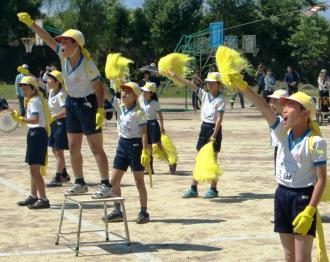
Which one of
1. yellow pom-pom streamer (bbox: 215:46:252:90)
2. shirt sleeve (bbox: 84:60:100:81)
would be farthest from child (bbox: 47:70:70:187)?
yellow pom-pom streamer (bbox: 215:46:252:90)

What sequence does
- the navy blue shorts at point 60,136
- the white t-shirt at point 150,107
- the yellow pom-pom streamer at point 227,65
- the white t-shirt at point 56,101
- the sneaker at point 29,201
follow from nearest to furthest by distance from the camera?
1. the yellow pom-pom streamer at point 227,65
2. the sneaker at point 29,201
3. the white t-shirt at point 56,101
4. the navy blue shorts at point 60,136
5. the white t-shirt at point 150,107

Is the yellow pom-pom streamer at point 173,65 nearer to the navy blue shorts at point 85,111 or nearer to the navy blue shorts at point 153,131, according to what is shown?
the navy blue shorts at point 85,111

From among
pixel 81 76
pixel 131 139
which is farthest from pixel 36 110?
pixel 131 139

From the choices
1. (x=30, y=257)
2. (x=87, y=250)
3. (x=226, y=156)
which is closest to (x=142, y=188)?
(x=87, y=250)

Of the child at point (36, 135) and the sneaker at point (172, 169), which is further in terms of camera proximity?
the sneaker at point (172, 169)

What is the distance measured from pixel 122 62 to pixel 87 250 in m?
2.90

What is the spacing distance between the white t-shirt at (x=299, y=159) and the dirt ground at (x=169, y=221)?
6.74 ft

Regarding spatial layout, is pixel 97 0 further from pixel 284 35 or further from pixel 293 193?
pixel 293 193

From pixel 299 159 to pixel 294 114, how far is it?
382 mm

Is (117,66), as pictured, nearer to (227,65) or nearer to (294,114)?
(227,65)

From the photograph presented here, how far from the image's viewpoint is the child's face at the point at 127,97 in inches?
380

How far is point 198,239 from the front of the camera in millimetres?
8969

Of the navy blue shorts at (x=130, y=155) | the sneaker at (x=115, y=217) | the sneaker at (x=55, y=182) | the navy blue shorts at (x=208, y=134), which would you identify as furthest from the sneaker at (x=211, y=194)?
the sneaker at (x=55, y=182)

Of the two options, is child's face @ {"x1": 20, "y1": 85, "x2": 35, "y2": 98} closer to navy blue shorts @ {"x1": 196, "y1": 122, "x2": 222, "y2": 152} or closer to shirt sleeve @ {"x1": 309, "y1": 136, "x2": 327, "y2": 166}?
navy blue shorts @ {"x1": 196, "y1": 122, "x2": 222, "y2": 152}
